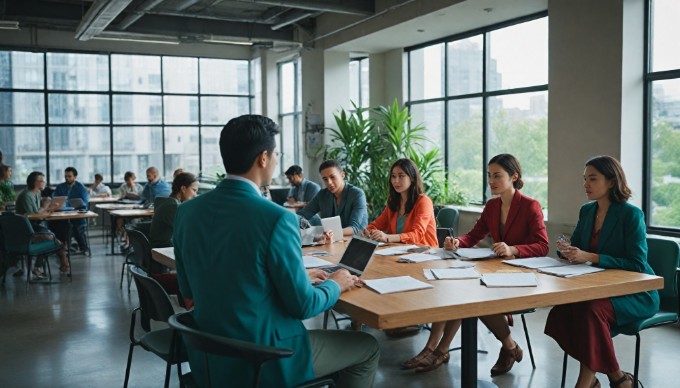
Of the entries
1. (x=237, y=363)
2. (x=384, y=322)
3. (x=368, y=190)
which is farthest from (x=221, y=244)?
(x=368, y=190)

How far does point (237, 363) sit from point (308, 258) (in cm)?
140

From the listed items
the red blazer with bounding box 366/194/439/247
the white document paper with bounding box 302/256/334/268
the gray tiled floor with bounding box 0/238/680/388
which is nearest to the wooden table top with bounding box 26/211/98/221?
the gray tiled floor with bounding box 0/238/680/388

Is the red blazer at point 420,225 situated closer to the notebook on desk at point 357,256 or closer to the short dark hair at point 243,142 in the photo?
the notebook on desk at point 357,256

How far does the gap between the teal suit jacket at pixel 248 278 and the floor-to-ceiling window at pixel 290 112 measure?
10.5 meters

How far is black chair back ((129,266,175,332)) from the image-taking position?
3.03 m

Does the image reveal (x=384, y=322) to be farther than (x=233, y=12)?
No

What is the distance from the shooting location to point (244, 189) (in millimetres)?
2293

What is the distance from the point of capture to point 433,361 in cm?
419

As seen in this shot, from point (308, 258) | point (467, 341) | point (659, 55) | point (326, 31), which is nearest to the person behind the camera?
point (467, 341)

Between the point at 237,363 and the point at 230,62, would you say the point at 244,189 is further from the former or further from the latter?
the point at 230,62

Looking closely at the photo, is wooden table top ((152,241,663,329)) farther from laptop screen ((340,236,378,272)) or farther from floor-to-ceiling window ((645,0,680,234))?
floor-to-ceiling window ((645,0,680,234))

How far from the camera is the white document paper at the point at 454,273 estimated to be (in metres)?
3.03

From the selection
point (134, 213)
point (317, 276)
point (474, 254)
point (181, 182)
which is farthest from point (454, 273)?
point (134, 213)

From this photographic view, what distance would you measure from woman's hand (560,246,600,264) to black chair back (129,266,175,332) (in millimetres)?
1980
